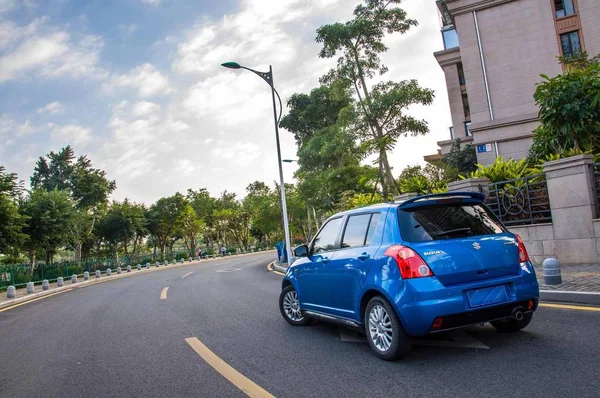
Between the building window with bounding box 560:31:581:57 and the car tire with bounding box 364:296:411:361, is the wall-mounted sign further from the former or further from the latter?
the car tire with bounding box 364:296:411:361

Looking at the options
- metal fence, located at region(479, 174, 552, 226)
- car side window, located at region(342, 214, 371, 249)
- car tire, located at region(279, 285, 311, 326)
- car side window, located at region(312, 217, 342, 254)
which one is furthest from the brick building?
car side window, located at region(342, 214, 371, 249)

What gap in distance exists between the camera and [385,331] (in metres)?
4.58

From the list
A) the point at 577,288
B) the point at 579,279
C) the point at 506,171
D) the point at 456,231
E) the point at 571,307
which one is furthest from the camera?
the point at 506,171

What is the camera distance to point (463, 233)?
15.4 feet

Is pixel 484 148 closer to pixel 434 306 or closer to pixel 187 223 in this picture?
pixel 434 306

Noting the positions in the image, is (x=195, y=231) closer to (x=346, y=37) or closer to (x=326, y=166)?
(x=326, y=166)

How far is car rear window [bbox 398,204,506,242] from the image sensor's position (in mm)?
4586

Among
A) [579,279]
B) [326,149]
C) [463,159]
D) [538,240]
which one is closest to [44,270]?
[326,149]

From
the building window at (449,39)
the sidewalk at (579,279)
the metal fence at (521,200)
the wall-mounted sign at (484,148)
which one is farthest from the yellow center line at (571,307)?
the building window at (449,39)

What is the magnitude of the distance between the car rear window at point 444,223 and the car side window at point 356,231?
59 cm

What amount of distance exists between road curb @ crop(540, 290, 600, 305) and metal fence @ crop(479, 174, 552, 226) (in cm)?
439

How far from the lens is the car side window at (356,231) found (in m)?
5.18

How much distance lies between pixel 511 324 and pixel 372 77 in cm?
1845

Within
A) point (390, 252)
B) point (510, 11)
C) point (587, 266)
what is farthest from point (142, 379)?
point (510, 11)
